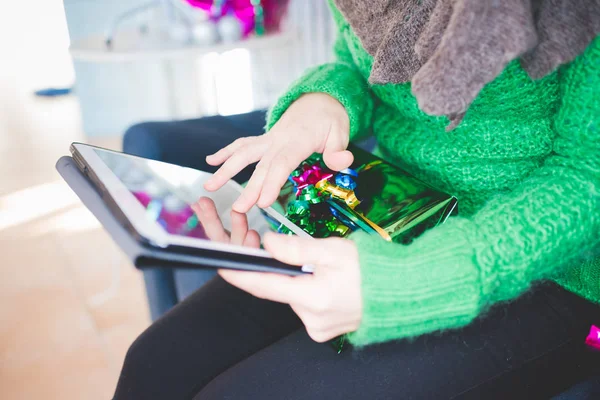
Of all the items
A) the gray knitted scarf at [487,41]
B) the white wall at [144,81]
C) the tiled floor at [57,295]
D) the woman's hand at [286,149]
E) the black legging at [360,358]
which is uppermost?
the gray knitted scarf at [487,41]

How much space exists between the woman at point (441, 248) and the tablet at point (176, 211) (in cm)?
3

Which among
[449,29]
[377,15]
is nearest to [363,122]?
[377,15]

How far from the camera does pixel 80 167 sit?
0.50m

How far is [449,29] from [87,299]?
1.20 m

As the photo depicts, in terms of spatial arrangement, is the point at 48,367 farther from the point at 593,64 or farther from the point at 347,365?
the point at 593,64

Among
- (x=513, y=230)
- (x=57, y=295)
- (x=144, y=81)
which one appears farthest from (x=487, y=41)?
(x=144, y=81)

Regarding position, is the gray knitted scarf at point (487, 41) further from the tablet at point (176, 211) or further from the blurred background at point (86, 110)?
the blurred background at point (86, 110)

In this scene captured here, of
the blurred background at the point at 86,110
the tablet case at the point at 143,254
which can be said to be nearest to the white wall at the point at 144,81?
the blurred background at the point at 86,110

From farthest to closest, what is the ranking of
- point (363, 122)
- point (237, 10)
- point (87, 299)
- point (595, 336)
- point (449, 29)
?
point (237, 10) < point (87, 299) < point (363, 122) < point (595, 336) < point (449, 29)

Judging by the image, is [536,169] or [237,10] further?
[237,10]

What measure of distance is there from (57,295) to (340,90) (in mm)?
1054

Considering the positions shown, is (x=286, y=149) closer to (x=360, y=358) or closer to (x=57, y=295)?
(x=360, y=358)

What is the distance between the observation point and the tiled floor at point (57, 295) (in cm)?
107

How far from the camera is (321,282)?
17.0 inches
